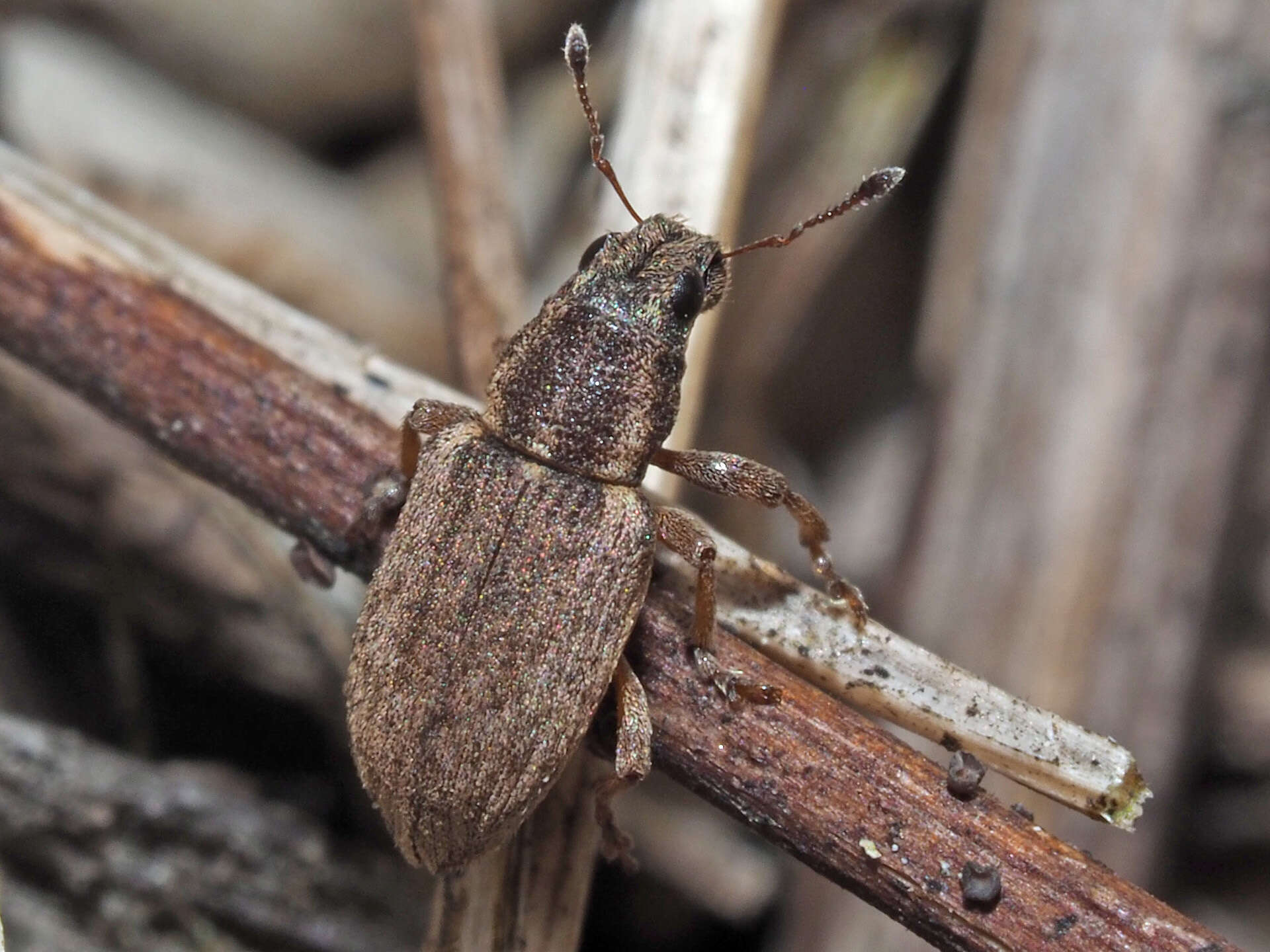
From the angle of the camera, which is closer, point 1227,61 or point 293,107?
point 1227,61

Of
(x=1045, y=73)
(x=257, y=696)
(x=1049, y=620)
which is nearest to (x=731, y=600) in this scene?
(x=1049, y=620)

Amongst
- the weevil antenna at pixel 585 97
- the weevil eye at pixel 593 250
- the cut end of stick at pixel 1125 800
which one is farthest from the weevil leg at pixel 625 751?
the weevil antenna at pixel 585 97

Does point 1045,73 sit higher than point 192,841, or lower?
higher

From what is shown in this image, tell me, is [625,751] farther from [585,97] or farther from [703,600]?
[585,97]

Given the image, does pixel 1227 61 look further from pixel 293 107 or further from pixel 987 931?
pixel 293 107

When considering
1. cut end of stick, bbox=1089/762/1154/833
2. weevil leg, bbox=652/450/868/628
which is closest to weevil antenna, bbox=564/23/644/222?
weevil leg, bbox=652/450/868/628

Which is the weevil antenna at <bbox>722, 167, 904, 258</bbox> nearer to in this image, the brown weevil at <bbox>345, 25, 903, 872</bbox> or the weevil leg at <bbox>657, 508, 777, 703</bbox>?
the brown weevil at <bbox>345, 25, 903, 872</bbox>
